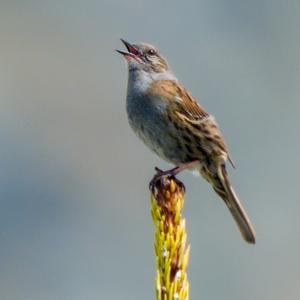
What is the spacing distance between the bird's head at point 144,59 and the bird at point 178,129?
62 mm

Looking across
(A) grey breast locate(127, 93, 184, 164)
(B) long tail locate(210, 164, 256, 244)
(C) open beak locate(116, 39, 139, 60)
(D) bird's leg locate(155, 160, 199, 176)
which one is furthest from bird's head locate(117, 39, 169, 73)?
(B) long tail locate(210, 164, 256, 244)

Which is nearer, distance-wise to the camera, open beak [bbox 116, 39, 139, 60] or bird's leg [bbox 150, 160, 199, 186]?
bird's leg [bbox 150, 160, 199, 186]

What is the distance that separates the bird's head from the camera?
288 inches

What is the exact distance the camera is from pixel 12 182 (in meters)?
16.2

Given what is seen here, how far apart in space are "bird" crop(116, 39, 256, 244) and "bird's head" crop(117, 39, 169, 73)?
0.20 feet

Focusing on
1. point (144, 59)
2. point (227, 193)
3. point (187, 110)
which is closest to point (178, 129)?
point (187, 110)

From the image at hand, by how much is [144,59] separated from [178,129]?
0.76 m

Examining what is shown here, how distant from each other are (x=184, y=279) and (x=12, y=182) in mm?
12358

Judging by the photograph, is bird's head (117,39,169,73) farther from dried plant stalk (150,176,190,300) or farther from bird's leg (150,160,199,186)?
dried plant stalk (150,176,190,300)

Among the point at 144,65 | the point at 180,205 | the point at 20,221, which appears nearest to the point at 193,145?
the point at 144,65

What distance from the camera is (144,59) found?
7.38 meters

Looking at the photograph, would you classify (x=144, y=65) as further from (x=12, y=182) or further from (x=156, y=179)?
(x=12, y=182)

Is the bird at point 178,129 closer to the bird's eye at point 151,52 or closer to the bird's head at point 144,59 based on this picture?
the bird's head at point 144,59

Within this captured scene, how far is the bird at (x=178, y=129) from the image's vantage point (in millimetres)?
6777
